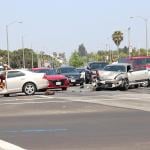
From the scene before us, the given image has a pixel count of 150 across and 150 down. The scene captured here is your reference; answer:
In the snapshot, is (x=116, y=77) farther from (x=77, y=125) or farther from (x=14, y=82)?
(x=77, y=125)

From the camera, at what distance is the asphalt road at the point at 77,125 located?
11922 millimetres

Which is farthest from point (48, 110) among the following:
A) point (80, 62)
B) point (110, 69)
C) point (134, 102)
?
point (80, 62)

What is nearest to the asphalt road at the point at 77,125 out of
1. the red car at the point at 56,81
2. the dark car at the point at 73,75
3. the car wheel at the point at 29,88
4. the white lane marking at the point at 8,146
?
the white lane marking at the point at 8,146

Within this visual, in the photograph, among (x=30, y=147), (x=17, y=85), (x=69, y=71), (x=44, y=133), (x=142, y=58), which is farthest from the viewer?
(x=69, y=71)

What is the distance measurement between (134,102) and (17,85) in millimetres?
8981

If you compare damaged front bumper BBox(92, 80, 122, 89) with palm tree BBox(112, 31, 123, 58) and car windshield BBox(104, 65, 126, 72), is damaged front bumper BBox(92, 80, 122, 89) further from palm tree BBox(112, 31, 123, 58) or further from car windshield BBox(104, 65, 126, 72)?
palm tree BBox(112, 31, 123, 58)

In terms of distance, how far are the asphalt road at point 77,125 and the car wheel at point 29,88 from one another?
672 centimetres

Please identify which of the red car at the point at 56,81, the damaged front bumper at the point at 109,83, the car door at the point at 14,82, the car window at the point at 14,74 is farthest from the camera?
the damaged front bumper at the point at 109,83

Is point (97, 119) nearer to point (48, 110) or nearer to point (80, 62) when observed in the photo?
point (48, 110)

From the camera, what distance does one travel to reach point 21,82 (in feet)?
100

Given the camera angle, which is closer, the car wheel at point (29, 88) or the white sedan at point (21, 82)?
the white sedan at point (21, 82)

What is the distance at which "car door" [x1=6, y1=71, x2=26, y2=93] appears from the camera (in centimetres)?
3038

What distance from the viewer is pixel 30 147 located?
11500mm

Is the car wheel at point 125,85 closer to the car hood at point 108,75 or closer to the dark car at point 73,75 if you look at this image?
the car hood at point 108,75
